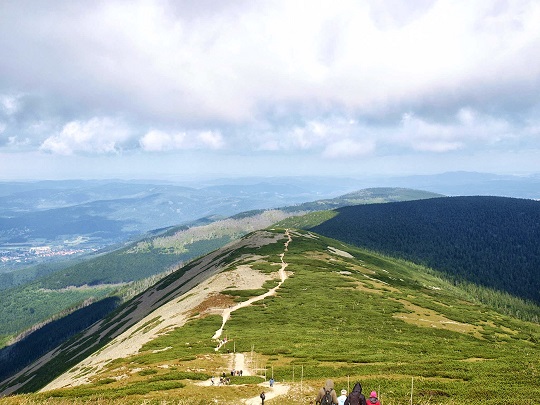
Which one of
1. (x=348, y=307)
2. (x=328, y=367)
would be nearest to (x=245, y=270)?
(x=348, y=307)

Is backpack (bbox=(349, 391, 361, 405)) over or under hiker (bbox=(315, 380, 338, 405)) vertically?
over

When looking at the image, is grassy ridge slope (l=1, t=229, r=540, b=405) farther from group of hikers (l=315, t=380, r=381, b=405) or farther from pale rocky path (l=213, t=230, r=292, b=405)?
group of hikers (l=315, t=380, r=381, b=405)

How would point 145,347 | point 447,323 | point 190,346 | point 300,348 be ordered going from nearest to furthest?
point 300,348, point 190,346, point 145,347, point 447,323

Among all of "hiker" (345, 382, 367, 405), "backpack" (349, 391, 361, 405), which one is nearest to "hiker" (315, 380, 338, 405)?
"hiker" (345, 382, 367, 405)

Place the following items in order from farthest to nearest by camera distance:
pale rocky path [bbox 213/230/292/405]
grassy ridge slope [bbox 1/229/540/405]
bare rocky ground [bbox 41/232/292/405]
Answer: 1. bare rocky ground [bbox 41/232/292/405]
2. grassy ridge slope [bbox 1/229/540/405]
3. pale rocky path [bbox 213/230/292/405]

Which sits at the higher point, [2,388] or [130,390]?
[130,390]

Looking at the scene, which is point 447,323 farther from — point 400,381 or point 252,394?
point 252,394

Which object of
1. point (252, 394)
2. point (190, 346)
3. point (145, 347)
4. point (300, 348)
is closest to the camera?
→ point (252, 394)

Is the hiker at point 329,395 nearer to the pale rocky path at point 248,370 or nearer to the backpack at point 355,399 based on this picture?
the backpack at point 355,399
